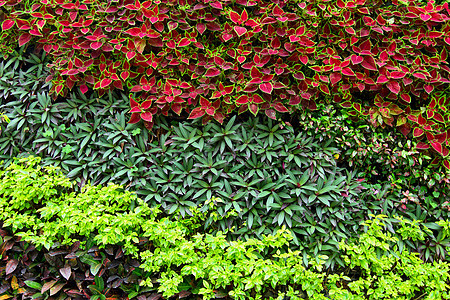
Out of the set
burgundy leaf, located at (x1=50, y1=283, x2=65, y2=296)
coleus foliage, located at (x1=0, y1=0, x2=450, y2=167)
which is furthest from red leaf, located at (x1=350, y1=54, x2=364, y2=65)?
burgundy leaf, located at (x1=50, y1=283, x2=65, y2=296)

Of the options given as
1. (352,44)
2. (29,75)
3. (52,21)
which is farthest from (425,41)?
(29,75)

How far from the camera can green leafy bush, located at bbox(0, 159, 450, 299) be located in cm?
218

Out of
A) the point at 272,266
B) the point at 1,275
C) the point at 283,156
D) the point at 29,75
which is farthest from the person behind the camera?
the point at 29,75

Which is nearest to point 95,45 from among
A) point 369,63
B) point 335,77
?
point 335,77

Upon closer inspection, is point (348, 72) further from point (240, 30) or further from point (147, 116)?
point (147, 116)

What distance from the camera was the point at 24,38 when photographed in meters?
2.83

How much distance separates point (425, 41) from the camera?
2660mm

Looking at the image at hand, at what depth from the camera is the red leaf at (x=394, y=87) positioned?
262 centimetres

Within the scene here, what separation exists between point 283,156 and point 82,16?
6.43 ft

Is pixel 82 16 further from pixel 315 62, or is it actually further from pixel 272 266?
pixel 272 266

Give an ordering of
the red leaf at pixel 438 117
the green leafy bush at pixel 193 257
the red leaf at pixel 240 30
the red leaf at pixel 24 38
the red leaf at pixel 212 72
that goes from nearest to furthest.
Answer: the green leafy bush at pixel 193 257, the red leaf at pixel 240 30, the red leaf at pixel 212 72, the red leaf at pixel 438 117, the red leaf at pixel 24 38

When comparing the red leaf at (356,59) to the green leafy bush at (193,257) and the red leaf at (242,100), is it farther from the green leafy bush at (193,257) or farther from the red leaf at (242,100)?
the green leafy bush at (193,257)

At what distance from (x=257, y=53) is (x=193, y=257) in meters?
1.59

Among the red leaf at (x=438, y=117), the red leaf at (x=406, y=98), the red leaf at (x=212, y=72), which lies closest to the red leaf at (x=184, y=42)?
the red leaf at (x=212, y=72)
